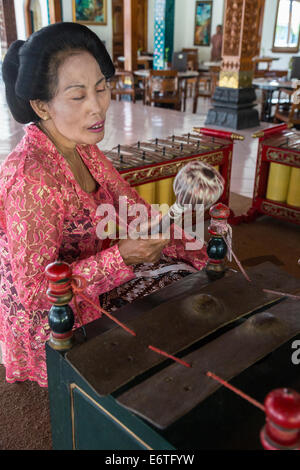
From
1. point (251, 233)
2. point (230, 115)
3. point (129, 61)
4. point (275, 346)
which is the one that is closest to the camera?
point (275, 346)

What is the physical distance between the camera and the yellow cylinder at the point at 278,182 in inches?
122

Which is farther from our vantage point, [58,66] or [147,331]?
[58,66]

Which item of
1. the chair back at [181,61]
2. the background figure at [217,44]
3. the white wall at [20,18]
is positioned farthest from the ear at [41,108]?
the white wall at [20,18]

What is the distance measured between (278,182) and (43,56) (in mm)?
2349

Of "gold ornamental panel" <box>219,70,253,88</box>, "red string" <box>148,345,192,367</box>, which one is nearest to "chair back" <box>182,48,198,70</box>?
"gold ornamental panel" <box>219,70,253,88</box>

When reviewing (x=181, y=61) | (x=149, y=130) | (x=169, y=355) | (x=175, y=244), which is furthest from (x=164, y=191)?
(x=181, y=61)

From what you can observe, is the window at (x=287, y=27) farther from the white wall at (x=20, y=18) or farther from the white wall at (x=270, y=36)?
the white wall at (x=20, y=18)

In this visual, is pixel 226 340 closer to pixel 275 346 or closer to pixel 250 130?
pixel 275 346

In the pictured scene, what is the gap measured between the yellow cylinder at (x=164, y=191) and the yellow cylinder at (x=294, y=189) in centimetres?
92

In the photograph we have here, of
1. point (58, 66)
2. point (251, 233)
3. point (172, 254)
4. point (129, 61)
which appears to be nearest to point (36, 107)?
point (58, 66)

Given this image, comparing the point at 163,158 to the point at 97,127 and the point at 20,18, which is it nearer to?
the point at 97,127

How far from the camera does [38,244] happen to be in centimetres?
117

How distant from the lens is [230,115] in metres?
6.44

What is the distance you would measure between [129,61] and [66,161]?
8490 mm
